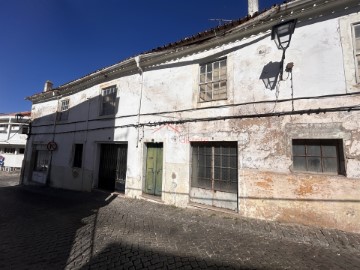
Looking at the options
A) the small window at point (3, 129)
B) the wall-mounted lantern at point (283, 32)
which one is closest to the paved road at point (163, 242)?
the wall-mounted lantern at point (283, 32)

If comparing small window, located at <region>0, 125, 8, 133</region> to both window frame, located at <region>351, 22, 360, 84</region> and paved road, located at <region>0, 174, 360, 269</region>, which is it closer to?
paved road, located at <region>0, 174, 360, 269</region>

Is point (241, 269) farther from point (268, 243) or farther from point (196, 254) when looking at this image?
point (268, 243)

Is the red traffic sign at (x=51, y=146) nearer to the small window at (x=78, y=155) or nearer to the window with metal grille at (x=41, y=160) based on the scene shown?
the window with metal grille at (x=41, y=160)

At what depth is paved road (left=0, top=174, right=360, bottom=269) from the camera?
3674 millimetres

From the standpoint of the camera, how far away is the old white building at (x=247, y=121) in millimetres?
5035

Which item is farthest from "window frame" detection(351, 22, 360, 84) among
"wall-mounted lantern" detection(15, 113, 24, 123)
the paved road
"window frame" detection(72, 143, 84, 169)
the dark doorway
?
"wall-mounted lantern" detection(15, 113, 24, 123)

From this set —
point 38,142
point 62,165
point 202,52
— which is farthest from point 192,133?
point 38,142

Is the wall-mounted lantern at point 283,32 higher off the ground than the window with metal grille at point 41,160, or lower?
higher

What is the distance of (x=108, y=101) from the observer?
1016 cm

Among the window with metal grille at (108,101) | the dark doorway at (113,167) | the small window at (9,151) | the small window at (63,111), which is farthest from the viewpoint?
the small window at (9,151)

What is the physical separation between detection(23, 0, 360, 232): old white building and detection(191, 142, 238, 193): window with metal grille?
0.03m

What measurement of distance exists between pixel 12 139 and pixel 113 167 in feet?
62.3

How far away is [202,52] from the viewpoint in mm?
7379

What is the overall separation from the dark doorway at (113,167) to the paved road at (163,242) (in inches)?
105
